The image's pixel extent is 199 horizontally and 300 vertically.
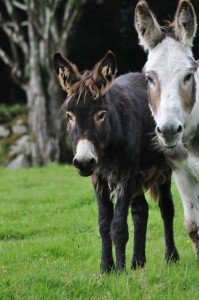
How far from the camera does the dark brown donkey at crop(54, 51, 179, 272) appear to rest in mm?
5988

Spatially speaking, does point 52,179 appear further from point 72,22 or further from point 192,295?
point 192,295

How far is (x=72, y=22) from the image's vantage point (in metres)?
18.6

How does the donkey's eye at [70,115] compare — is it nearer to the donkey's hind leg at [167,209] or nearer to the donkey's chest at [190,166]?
the donkey's chest at [190,166]

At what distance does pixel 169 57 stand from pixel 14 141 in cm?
1467

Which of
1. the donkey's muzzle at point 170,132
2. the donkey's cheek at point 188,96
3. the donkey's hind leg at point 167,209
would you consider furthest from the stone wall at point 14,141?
the donkey's muzzle at point 170,132

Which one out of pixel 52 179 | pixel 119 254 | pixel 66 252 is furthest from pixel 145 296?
pixel 52 179

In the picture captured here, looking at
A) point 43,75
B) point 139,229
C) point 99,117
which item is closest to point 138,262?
point 139,229

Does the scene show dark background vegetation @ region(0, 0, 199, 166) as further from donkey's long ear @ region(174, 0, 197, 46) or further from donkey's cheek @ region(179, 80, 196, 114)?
donkey's cheek @ region(179, 80, 196, 114)

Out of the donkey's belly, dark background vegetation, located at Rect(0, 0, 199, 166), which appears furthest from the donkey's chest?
dark background vegetation, located at Rect(0, 0, 199, 166)

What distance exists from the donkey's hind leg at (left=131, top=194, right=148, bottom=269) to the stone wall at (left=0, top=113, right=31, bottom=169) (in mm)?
12320

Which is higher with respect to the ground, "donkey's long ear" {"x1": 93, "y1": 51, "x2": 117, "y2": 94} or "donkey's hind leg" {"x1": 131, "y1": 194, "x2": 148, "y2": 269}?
"donkey's long ear" {"x1": 93, "y1": 51, "x2": 117, "y2": 94}

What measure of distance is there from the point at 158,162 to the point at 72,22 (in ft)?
40.0

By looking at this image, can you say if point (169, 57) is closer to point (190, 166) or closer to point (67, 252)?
point (190, 166)

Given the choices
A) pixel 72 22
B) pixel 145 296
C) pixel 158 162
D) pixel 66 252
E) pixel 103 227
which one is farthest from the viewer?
pixel 72 22
